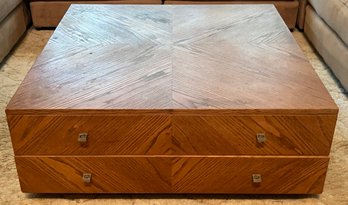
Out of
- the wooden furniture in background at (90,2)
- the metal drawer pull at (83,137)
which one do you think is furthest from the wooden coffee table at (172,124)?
the wooden furniture in background at (90,2)

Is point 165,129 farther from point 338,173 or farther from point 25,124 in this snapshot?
point 338,173

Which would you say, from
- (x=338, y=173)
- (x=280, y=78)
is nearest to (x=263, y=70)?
(x=280, y=78)

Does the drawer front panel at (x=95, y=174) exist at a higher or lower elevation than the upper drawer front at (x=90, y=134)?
lower

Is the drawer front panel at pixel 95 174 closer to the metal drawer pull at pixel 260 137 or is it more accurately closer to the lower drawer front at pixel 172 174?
the lower drawer front at pixel 172 174

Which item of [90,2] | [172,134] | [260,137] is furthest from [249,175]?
[90,2]

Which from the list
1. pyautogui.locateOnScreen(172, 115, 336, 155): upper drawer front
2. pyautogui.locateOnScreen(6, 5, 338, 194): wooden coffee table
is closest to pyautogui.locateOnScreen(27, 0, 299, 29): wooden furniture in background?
pyautogui.locateOnScreen(6, 5, 338, 194): wooden coffee table

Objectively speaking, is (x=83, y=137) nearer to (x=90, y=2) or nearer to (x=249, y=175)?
(x=249, y=175)

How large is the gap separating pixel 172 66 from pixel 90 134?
0.38 metres

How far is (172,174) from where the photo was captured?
4.85 ft

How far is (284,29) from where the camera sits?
74.5 inches

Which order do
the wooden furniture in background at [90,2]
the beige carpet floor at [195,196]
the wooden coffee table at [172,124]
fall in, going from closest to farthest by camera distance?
the wooden coffee table at [172,124] → the beige carpet floor at [195,196] → the wooden furniture in background at [90,2]

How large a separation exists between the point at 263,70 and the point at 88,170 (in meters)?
0.67

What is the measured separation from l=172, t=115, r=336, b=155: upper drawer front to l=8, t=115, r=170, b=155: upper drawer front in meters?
0.06

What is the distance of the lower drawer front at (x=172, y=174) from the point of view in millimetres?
1457
